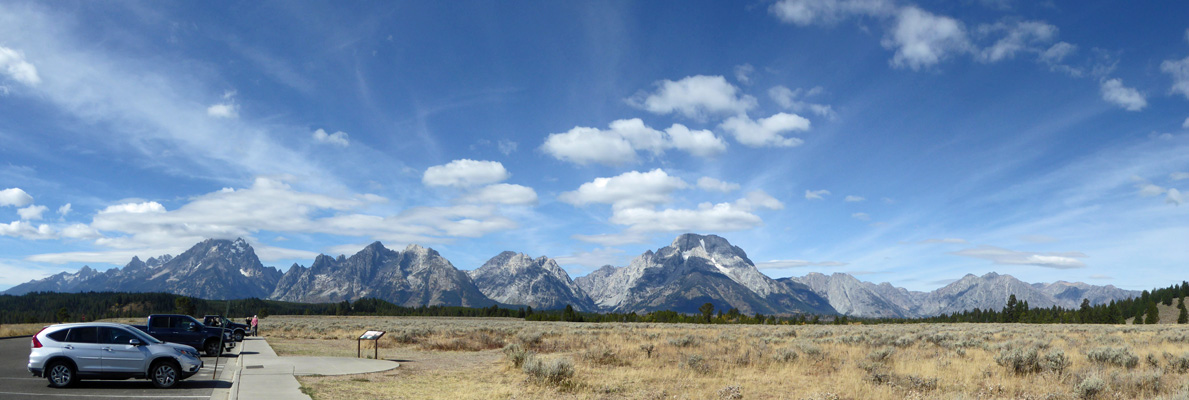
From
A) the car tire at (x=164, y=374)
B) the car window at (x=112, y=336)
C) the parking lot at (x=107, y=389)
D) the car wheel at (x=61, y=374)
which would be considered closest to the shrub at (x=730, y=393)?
the parking lot at (x=107, y=389)

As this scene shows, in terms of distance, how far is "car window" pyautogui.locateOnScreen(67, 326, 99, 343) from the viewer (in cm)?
1631

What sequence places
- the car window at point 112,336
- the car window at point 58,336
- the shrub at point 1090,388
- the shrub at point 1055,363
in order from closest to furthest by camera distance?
the shrub at point 1090,388 → the car window at point 58,336 → the car window at point 112,336 → the shrub at point 1055,363

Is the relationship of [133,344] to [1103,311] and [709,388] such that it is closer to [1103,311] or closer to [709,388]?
[709,388]

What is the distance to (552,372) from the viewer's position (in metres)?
17.4

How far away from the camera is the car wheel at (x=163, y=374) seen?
1669 cm

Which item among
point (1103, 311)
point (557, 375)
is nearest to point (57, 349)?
point (557, 375)

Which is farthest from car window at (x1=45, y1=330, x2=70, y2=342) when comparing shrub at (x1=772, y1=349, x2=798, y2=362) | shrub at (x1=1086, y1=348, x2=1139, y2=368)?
shrub at (x1=1086, y1=348, x2=1139, y2=368)

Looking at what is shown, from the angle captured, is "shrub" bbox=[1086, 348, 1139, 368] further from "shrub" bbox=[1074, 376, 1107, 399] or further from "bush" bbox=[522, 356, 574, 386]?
"bush" bbox=[522, 356, 574, 386]

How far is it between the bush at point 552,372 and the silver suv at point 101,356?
33.0 feet

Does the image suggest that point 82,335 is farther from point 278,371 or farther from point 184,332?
point 184,332

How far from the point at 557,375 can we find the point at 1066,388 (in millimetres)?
13641

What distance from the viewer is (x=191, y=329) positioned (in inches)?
1150

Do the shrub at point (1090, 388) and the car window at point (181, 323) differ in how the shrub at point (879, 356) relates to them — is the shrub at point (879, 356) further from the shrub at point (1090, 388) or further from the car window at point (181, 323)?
the car window at point (181, 323)

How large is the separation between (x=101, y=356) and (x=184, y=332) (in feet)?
46.9
